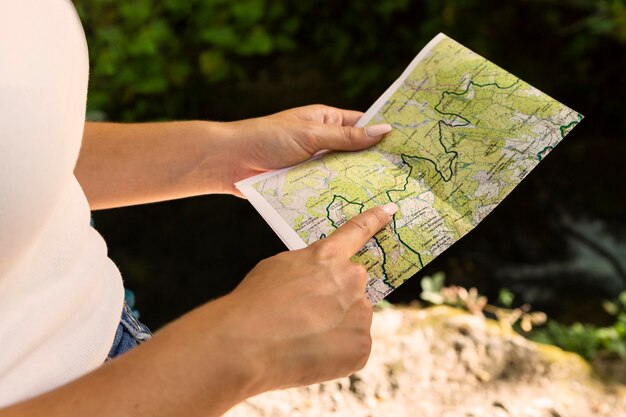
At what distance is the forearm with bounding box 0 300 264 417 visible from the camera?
715 mm

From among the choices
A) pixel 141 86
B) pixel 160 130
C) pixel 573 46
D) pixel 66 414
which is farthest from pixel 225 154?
pixel 573 46

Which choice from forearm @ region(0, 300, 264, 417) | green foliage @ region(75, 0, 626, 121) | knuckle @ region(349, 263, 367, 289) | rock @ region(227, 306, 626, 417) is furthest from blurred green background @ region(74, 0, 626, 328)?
forearm @ region(0, 300, 264, 417)

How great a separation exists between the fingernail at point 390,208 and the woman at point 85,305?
8 cm

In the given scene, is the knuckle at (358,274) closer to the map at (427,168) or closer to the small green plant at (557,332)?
the map at (427,168)

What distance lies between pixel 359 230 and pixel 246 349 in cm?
32

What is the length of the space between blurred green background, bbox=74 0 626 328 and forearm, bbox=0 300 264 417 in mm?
2132

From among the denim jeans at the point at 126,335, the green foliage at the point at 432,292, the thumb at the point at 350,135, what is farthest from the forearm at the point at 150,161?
the green foliage at the point at 432,292

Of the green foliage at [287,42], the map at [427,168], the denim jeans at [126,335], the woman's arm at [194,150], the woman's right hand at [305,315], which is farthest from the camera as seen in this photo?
the green foliage at [287,42]

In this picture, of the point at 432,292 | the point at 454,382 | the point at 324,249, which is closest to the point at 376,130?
the point at 324,249

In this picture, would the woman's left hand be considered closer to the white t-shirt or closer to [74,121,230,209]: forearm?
[74,121,230,209]: forearm

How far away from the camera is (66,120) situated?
0.73 meters

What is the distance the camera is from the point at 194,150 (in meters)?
1.28

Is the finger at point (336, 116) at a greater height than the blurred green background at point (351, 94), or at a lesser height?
greater

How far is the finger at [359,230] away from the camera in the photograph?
97 cm
